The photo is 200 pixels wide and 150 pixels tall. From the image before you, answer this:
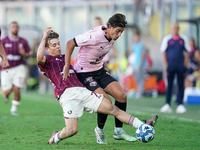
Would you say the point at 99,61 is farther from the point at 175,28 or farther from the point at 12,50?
the point at 175,28

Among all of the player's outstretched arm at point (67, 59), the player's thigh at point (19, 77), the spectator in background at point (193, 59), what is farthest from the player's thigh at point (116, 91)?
the spectator in background at point (193, 59)

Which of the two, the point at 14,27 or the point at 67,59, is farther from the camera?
the point at 14,27

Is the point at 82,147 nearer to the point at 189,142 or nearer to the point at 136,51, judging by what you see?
the point at 189,142

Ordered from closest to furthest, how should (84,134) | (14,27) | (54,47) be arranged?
(54,47), (84,134), (14,27)

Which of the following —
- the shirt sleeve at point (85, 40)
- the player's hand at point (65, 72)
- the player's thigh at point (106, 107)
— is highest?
the shirt sleeve at point (85, 40)

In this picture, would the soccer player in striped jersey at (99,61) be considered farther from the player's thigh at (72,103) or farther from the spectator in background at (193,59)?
the spectator in background at (193,59)

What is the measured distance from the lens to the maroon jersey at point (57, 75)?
581 cm

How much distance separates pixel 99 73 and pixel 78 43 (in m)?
0.63

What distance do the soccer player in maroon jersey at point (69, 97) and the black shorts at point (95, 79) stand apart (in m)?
0.17

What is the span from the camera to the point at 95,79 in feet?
20.4

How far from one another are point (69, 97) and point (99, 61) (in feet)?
2.85

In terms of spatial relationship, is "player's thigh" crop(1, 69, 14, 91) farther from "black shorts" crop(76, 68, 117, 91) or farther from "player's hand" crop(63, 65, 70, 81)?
"player's hand" crop(63, 65, 70, 81)

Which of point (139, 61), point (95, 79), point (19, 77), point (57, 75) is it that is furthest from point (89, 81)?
point (139, 61)

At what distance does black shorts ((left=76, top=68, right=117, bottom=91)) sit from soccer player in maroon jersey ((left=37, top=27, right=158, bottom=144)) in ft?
0.57
